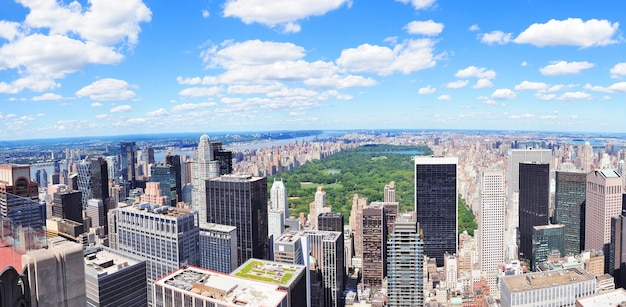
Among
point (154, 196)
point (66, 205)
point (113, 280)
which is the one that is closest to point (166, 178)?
point (154, 196)

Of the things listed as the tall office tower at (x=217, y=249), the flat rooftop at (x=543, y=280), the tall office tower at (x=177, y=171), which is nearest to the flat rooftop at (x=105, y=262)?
the tall office tower at (x=217, y=249)

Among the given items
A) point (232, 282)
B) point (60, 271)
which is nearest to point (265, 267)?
point (232, 282)

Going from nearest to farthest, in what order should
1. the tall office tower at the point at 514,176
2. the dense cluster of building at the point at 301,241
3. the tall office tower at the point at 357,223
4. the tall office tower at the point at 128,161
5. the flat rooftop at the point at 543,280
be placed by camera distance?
the dense cluster of building at the point at 301,241
the flat rooftop at the point at 543,280
the tall office tower at the point at 357,223
the tall office tower at the point at 514,176
the tall office tower at the point at 128,161

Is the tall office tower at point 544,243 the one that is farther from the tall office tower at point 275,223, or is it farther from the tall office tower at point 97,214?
the tall office tower at point 97,214

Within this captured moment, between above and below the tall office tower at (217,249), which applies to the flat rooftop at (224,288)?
above

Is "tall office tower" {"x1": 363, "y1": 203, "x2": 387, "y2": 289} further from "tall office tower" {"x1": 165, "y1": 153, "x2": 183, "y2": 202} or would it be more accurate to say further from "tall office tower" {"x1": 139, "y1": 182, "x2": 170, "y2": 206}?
"tall office tower" {"x1": 165, "y1": 153, "x2": 183, "y2": 202}

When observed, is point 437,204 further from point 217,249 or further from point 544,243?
point 217,249

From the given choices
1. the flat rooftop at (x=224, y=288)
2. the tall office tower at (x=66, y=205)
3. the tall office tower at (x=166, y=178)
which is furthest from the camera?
the tall office tower at (x=166, y=178)
